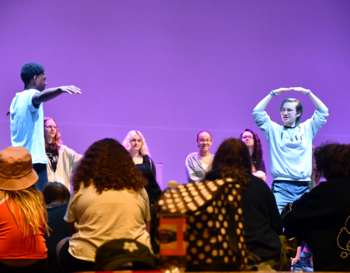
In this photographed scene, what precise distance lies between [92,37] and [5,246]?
12.5ft

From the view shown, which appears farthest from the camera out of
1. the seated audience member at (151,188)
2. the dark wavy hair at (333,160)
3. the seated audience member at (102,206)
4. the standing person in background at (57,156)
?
the standing person in background at (57,156)

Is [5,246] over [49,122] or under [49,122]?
under

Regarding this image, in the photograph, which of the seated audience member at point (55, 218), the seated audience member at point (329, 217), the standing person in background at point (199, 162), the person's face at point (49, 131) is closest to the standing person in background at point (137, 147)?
the standing person in background at point (199, 162)

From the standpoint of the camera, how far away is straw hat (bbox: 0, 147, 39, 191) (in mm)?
1964

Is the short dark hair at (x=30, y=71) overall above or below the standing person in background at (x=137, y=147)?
above

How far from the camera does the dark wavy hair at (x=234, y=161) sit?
1.95 metres

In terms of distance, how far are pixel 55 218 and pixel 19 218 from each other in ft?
1.39

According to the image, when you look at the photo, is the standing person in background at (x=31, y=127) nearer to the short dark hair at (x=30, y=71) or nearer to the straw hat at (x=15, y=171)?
the short dark hair at (x=30, y=71)

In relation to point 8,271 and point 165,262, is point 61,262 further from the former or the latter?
point 165,262

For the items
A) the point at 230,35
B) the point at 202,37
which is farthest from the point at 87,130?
the point at 230,35

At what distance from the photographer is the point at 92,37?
17.2ft

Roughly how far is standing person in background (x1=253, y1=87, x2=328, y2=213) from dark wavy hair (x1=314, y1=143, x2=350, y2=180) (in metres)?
1.69

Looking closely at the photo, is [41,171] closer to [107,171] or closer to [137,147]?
[137,147]

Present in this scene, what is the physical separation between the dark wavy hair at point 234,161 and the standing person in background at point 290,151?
1967 millimetres
